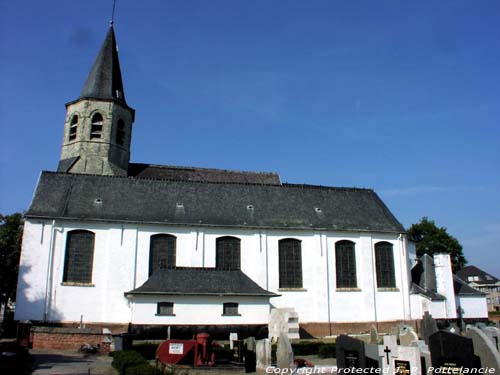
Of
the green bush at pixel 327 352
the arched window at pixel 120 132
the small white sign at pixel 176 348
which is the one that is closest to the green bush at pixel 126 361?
the small white sign at pixel 176 348

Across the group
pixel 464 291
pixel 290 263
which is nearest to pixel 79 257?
pixel 290 263

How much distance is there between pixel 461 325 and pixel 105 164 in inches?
1060

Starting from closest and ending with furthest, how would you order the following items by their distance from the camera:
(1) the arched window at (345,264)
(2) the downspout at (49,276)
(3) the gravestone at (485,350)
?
(3) the gravestone at (485,350) → (2) the downspout at (49,276) → (1) the arched window at (345,264)

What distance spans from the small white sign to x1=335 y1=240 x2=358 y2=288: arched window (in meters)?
15.2

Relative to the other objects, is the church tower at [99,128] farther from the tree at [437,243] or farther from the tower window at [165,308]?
the tree at [437,243]

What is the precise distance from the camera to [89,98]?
32.8m

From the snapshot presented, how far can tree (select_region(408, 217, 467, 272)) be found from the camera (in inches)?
1881

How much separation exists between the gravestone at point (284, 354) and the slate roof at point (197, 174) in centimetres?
2154

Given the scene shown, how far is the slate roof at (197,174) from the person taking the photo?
114 ft

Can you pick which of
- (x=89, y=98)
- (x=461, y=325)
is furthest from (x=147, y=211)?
(x=461, y=325)

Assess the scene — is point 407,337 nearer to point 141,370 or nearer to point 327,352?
point 327,352

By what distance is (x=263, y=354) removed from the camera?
14.5m

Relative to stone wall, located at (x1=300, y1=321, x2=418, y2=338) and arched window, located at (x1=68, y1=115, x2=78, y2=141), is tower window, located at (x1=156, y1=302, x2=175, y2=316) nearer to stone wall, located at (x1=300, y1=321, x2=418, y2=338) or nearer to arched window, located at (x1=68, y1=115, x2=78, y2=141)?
stone wall, located at (x1=300, y1=321, x2=418, y2=338)

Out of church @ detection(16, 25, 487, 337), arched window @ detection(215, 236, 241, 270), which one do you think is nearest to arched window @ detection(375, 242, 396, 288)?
church @ detection(16, 25, 487, 337)
